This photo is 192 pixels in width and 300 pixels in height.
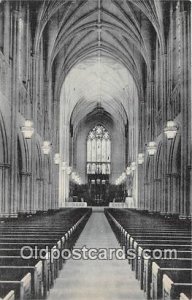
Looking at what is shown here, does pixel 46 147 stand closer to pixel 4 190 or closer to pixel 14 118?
pixel 14 118

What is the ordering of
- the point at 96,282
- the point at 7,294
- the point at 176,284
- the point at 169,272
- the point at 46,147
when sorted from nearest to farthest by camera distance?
1. the point at 7,294
2. the point at 176,284
3. the point at 169,272
4. the point at 96,282
5. the point at 46,147

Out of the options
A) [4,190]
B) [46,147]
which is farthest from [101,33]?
[4,190]

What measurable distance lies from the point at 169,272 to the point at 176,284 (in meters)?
1.08

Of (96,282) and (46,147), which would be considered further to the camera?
(46,147)

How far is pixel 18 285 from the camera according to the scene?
5.04 m

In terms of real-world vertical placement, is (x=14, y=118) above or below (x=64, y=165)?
above

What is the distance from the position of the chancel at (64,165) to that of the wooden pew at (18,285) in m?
0.01

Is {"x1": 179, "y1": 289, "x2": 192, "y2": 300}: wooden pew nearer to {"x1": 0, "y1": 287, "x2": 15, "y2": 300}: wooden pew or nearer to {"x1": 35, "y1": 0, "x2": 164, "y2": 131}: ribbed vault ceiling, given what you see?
{"x1": 0, "y1": 287, "x2": 15, "y2": 300}: wooden pew

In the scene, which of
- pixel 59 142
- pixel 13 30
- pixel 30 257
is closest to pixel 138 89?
pixel 59 142

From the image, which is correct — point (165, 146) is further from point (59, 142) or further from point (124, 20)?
point (59, 142)

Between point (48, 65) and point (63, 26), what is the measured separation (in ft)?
9.13

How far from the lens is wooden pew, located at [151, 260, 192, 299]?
232 inches

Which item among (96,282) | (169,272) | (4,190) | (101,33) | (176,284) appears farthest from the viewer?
(101,33)

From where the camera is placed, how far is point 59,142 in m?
42.0
